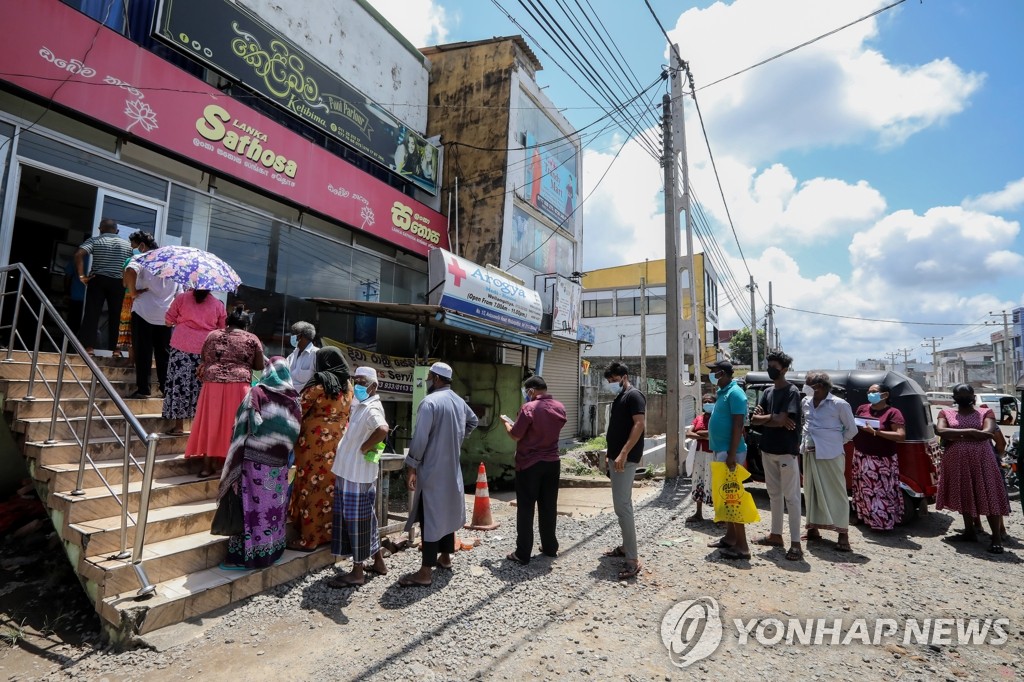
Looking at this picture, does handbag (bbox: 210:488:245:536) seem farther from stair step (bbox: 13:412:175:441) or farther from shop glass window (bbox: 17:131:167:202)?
shop glass window (bbox: 17:131:167:202)

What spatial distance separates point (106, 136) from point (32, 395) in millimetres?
3869

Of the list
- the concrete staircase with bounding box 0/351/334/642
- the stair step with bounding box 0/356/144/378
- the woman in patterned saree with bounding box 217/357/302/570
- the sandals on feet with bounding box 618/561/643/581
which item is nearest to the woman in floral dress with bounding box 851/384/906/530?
the sandals on feet with bounding box 618/561/643/581

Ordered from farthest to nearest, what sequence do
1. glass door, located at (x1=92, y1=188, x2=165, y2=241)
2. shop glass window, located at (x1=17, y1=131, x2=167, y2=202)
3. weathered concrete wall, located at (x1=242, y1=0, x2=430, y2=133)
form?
weathered concrete wall, located at (x1=242, y1=0, x2=430, y2=133), glass door, located at (x1=92, y1=188, x2=165, y2=241), shop glass window, located at (x1=17, y1=131, x2=167, y2=202)

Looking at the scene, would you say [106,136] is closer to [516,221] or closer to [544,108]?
[516,221]

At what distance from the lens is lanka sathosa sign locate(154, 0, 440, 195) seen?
24.1ft

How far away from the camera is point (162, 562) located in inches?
138

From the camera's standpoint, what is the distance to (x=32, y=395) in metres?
4.50

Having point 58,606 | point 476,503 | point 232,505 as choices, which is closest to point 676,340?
point 476,503

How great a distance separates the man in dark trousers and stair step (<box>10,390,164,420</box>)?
1273 mm

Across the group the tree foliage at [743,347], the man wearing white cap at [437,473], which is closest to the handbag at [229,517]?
the man wearing white cap at [437,473]

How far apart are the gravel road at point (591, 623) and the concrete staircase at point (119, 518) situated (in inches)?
6.6

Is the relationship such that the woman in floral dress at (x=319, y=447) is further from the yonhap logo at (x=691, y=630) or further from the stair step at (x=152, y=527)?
the yonhap logo at (x=691, y=630)

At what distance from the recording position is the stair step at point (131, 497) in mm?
3648

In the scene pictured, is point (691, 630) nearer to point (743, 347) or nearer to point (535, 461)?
point (535, 461)
